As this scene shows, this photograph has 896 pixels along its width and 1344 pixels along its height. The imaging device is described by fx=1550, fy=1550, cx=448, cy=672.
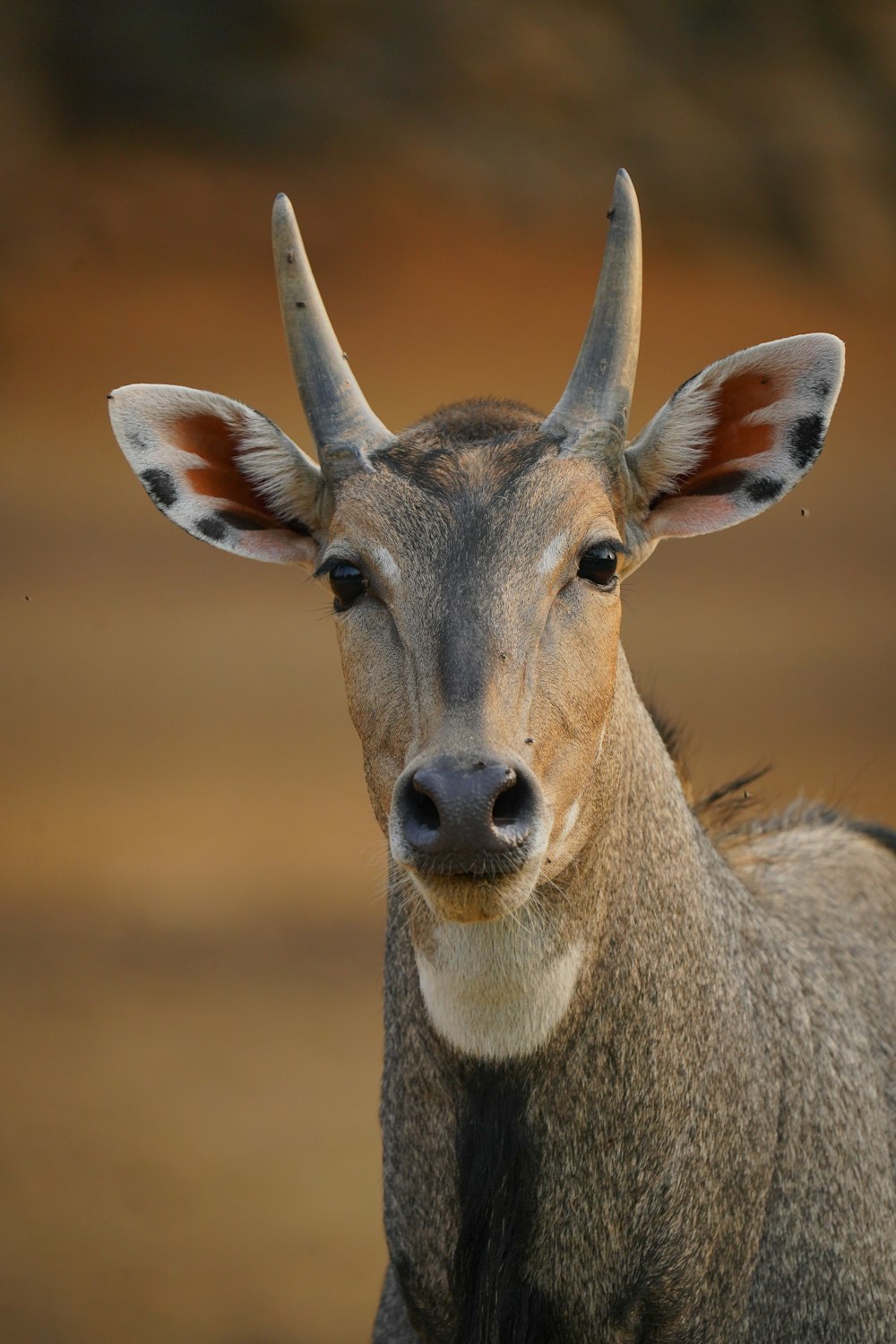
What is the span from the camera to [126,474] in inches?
683

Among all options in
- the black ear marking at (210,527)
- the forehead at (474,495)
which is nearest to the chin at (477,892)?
the forehead at (474,495)

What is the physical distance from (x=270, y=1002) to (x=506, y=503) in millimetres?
9334

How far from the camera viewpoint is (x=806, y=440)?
5.41 meters

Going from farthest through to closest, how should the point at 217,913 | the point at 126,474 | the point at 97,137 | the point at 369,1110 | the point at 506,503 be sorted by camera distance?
1. the point at 126,474
2. the point at 97,137
3. the point at 217,913
4. the point at 369,1110
5. the point at 506,503

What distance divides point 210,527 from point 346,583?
2.86ft

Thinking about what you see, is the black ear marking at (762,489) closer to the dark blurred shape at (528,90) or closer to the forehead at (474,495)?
the forehead at (474,495)

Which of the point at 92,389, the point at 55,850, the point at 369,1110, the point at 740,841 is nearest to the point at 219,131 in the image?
the point at 92,389

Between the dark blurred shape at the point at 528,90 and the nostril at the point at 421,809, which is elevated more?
the dark blurred shape at the point at 528,90

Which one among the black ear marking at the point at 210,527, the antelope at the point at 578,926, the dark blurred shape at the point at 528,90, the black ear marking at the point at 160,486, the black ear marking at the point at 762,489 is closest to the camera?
the antelope at the point at 578,926

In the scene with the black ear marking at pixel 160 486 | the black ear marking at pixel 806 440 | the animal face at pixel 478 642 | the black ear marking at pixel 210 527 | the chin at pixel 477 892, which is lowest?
the chin at pixel 477 892

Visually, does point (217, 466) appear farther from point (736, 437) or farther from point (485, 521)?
point (736, 437)

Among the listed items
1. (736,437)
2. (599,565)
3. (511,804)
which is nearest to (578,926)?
(511,804)

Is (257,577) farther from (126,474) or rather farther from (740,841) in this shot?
(740,841)

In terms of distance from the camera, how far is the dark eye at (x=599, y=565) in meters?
4.98
